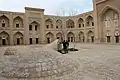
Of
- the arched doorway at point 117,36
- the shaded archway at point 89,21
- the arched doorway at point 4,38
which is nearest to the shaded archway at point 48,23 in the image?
the shaded archway at point 89,21

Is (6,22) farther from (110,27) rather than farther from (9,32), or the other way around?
(110,27)

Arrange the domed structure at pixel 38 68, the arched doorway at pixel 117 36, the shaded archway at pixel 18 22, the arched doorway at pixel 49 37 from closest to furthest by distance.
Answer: the domed structure at pixel 38 68 < the arched doorway at pixel 117 36 < the shaded archway at pixel 18 22 < the arched doorway at pixel 49 37

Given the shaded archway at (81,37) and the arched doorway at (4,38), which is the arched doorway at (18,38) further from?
the shaded archway at (81,37)

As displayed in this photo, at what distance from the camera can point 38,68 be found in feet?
19.9

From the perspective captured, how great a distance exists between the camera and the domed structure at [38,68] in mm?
5887

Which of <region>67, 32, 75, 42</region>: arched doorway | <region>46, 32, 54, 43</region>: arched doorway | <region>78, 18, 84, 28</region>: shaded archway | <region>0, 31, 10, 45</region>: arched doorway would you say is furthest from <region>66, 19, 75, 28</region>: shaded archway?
<region>0, 31, 10, 45</region>: arched doorway

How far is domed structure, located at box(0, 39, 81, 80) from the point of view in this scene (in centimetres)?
589

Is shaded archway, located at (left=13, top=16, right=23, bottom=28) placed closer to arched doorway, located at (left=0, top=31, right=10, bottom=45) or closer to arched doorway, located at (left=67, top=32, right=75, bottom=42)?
arched doorway, located at (left=0, top=31, right=10, bottom=45)

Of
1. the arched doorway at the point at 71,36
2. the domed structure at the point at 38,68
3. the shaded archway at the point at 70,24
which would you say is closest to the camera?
the domed structure at the point at 38,68

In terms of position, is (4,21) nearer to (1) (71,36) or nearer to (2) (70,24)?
(2) (70,24)

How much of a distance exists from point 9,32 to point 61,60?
24098mm

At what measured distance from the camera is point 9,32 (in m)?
28.7

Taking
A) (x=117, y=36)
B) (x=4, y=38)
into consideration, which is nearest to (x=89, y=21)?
(x=117, y=36)

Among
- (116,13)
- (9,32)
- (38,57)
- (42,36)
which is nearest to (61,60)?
(38,57)
